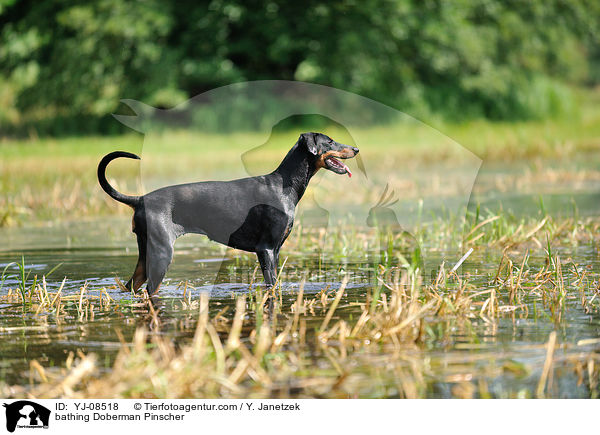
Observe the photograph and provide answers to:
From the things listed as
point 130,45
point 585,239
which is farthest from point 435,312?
point 130,45

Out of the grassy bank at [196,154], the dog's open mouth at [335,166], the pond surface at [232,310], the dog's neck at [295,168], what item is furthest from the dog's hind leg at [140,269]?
the grassy bank at [196,154]

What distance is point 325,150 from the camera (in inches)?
282

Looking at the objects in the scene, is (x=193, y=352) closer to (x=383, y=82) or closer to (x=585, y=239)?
(x=585, y=239)

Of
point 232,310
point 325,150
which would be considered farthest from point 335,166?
point 232,310

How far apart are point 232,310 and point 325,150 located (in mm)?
1466

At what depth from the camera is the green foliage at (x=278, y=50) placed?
85.7 feet

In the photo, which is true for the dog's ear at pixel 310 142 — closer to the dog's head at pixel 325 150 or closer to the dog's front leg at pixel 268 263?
the dog's head at pixel 325 150

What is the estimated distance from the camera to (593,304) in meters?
6.42
